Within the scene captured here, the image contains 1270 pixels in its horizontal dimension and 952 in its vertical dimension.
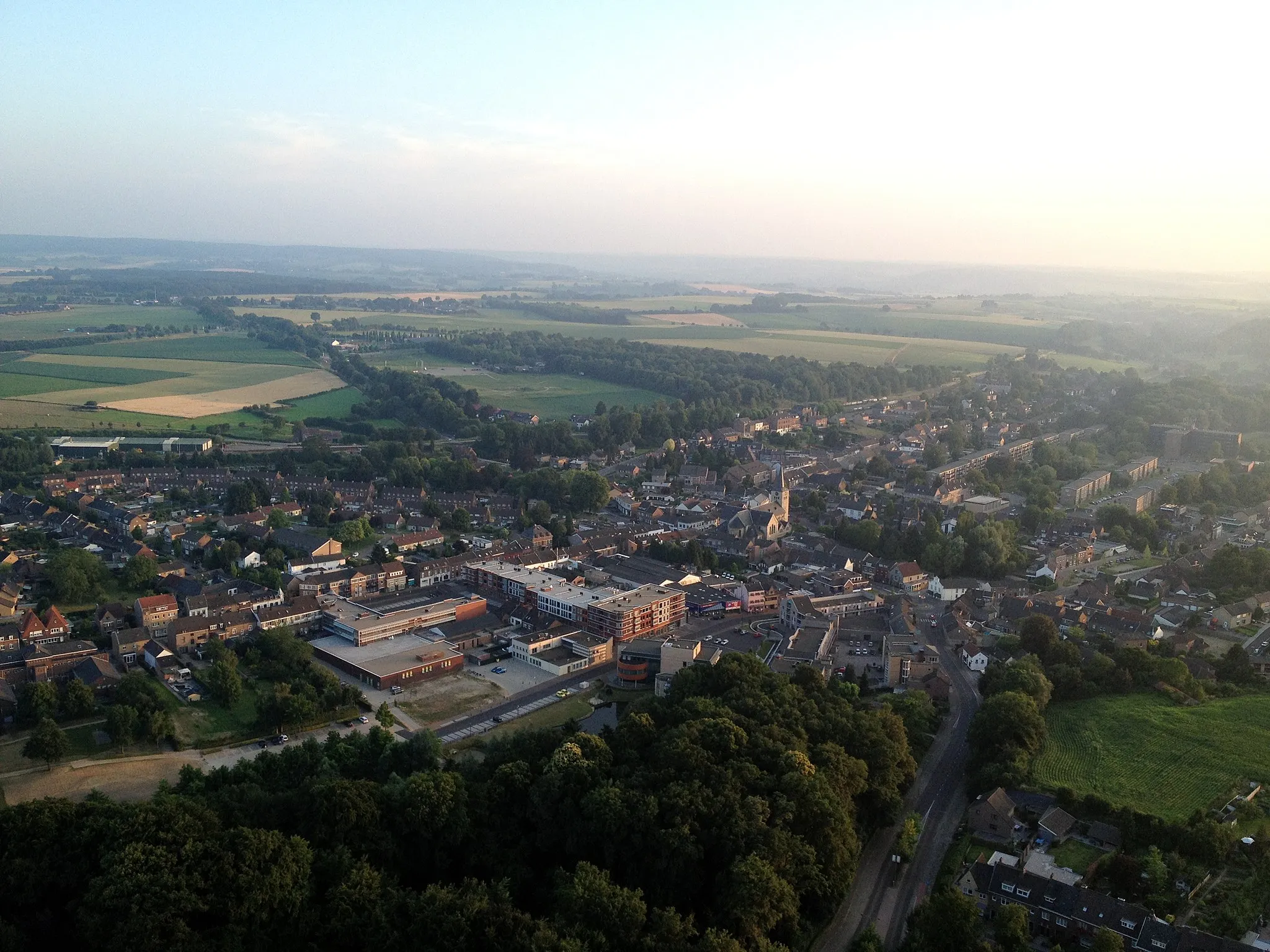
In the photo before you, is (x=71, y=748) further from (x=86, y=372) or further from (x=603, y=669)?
(x=86, y=372)

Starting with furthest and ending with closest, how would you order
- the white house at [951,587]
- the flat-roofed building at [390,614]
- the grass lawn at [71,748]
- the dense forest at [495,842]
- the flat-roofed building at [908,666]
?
the white house at [951,587] < the flat-roofed building at [390,614] < the flat-roofed building at [908,666] < the grass lawn at [71,748] < the dense forest at [495,842]

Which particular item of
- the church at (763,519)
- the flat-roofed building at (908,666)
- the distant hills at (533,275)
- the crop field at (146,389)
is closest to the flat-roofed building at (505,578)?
the church at (763,519)

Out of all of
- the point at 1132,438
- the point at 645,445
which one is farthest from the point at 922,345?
the point at 645,445

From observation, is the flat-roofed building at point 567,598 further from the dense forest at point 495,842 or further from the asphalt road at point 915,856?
the asphalt road at point 915,856

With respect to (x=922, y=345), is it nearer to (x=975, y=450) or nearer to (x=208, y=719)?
(x=975, y=450)

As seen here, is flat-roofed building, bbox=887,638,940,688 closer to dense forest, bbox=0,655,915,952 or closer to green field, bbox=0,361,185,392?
dense forest, bbox=0,655,915,952

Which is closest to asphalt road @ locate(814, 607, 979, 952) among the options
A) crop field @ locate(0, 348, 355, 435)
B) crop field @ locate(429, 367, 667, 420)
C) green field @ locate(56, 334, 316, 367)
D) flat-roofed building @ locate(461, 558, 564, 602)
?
flat-roofed building @ locate(461, 558, 564, 602)
